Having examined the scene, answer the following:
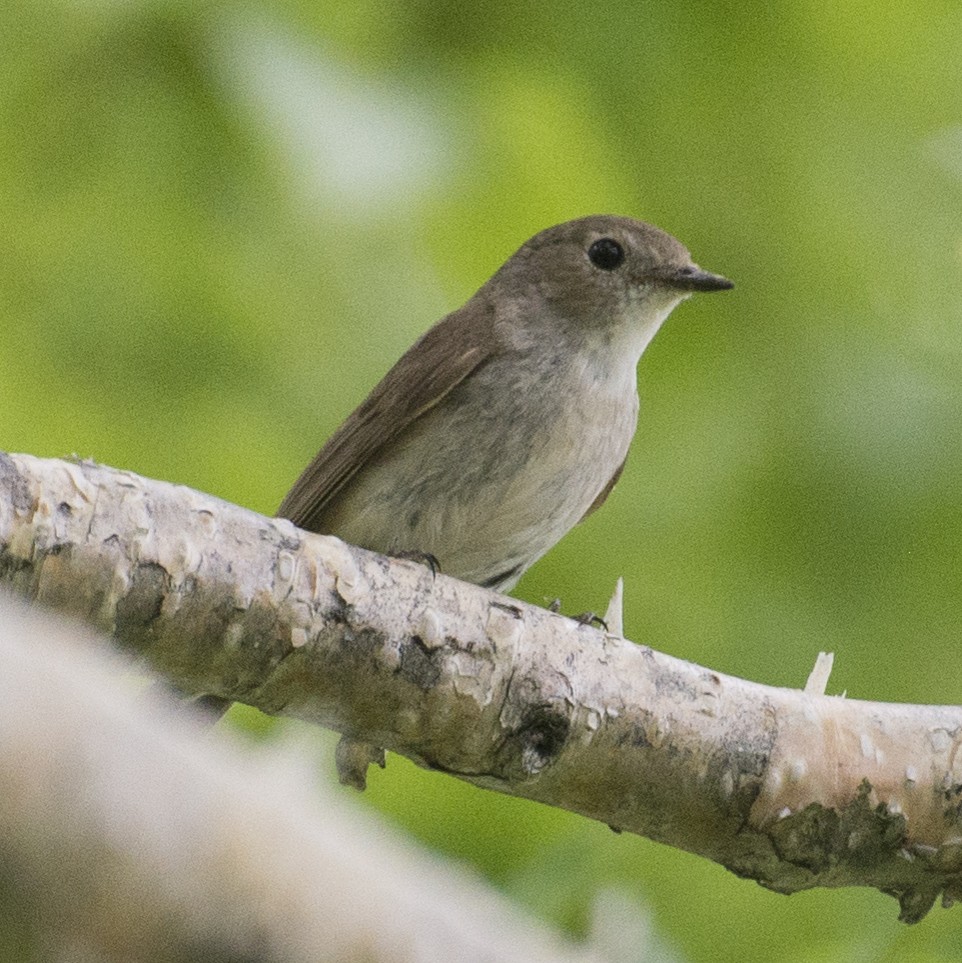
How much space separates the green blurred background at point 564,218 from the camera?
4477 millimetres

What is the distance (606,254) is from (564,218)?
0.20 meters

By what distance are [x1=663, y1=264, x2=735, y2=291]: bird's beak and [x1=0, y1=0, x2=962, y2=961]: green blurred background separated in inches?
14.7

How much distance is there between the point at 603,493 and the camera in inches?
191

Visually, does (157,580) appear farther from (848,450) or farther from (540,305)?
(848,450)

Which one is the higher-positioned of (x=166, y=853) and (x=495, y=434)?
(x=495, y=434)

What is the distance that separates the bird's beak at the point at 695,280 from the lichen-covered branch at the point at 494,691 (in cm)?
163

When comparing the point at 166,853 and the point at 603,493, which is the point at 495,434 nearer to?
the point at 603,493

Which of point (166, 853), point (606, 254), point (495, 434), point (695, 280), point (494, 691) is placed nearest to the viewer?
point (166, 853)

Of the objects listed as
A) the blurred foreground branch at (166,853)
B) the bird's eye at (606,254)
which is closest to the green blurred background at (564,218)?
the bird's eye at (606,254)

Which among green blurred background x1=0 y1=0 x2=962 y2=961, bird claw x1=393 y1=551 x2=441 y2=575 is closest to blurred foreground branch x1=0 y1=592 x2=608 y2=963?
bird claw x1=393 y1=551 x2=441 y2=575

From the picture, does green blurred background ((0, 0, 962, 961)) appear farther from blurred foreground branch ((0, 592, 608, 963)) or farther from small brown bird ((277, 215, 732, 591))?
blurred foreground branch ((0, 592, 608, 963))

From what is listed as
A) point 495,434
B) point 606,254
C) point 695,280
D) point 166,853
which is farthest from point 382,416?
point 166,853

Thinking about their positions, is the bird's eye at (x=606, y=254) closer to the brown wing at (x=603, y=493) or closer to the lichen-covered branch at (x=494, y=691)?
the brown wing at (x=603, y=493)

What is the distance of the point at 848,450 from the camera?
5004 millimetres
